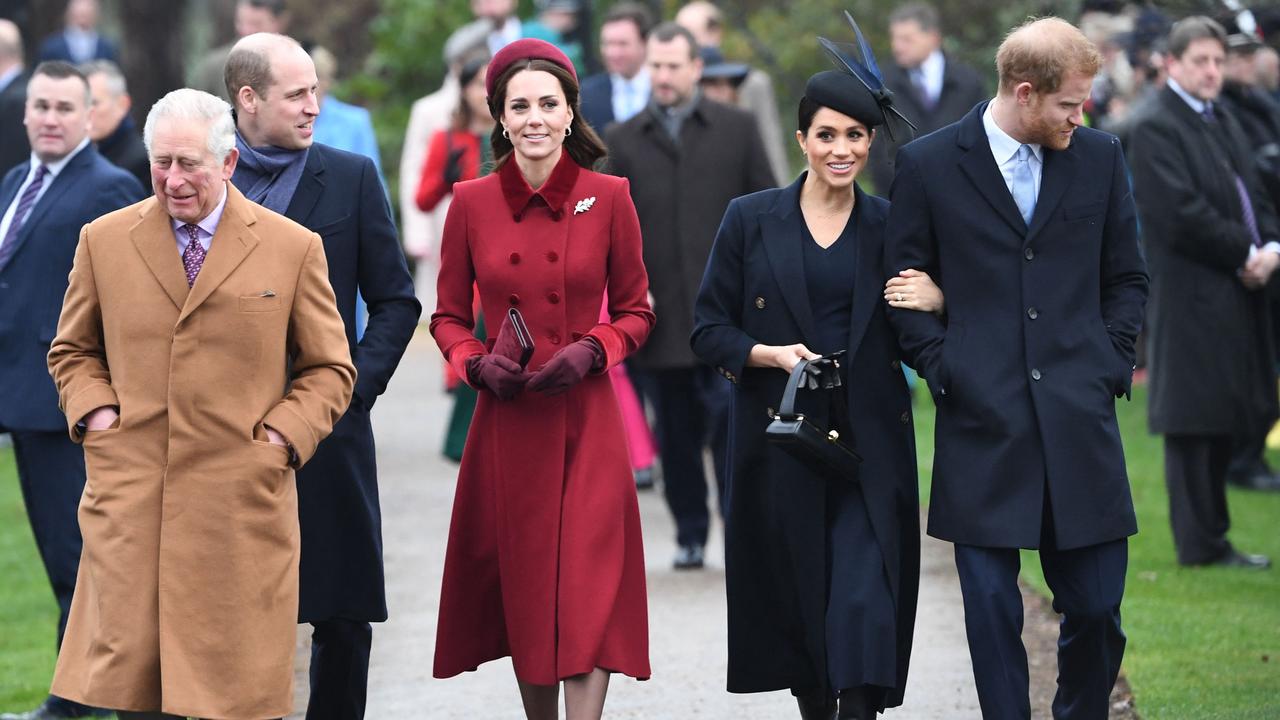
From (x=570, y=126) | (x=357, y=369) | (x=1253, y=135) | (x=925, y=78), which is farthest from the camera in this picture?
(x=925, y=78)

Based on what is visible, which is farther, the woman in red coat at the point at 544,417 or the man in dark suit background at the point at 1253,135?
the man in dark suit background at the point at 1253,135

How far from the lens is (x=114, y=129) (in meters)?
9.87

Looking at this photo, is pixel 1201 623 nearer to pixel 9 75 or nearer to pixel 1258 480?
pixel 1258 480

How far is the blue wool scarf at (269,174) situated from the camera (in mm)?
6176

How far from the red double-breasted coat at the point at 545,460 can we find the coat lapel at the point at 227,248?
→ 932mm

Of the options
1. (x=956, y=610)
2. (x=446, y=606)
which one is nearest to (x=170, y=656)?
(x=446, y=606)

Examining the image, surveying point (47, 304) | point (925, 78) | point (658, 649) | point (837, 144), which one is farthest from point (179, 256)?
point (925, 78)

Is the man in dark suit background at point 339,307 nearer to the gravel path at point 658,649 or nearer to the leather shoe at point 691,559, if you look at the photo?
A: the gravel path at point 658,649

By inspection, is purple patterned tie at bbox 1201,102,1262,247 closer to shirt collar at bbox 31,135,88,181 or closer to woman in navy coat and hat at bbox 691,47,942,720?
woman in navy coat and hat at bbox 691,47,942,720

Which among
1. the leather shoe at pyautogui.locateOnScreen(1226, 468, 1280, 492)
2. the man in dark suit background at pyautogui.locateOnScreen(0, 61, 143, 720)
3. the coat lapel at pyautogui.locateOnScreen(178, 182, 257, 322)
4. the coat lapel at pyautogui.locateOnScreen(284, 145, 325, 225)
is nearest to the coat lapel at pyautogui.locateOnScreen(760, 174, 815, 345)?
the coat lapel at pyautogui.locateOnScreen(284, 145, 325, 225)

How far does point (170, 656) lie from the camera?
5.34m

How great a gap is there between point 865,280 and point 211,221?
76.8 inches

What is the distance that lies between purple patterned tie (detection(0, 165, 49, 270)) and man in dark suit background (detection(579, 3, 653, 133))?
4674mm

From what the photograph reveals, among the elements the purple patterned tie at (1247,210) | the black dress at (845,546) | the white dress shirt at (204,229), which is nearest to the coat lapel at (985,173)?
the black dress at (845,546)
